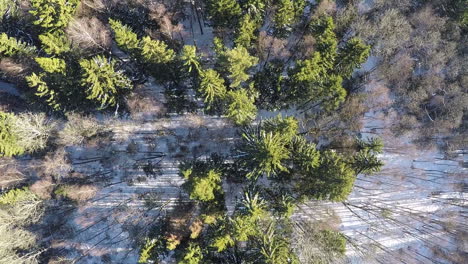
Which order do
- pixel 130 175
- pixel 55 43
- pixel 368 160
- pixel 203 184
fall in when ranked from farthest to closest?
1. pixel 130 175
2. pixel 55 43
3. pixel 368 160
4. pixel 203 184

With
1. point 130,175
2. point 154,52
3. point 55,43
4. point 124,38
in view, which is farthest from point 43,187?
point 154,52

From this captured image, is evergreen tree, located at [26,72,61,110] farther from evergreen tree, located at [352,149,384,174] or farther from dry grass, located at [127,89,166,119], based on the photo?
evergreen tree, located at [352,149,384,174]

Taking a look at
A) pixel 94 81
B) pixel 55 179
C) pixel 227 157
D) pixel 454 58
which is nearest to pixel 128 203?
pixel 55 179

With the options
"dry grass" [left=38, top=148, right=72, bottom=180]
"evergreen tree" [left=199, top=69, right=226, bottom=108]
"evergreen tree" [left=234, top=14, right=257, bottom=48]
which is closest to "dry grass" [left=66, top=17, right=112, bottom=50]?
"evergreen tree" [left=199, top=69, right=226, bottom=108]

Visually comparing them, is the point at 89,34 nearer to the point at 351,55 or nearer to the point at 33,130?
the point at 33,130

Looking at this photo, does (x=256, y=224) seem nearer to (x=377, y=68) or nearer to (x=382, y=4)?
(x=377, y=68)

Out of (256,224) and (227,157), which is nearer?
(256,224)

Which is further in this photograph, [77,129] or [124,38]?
[77,129]
